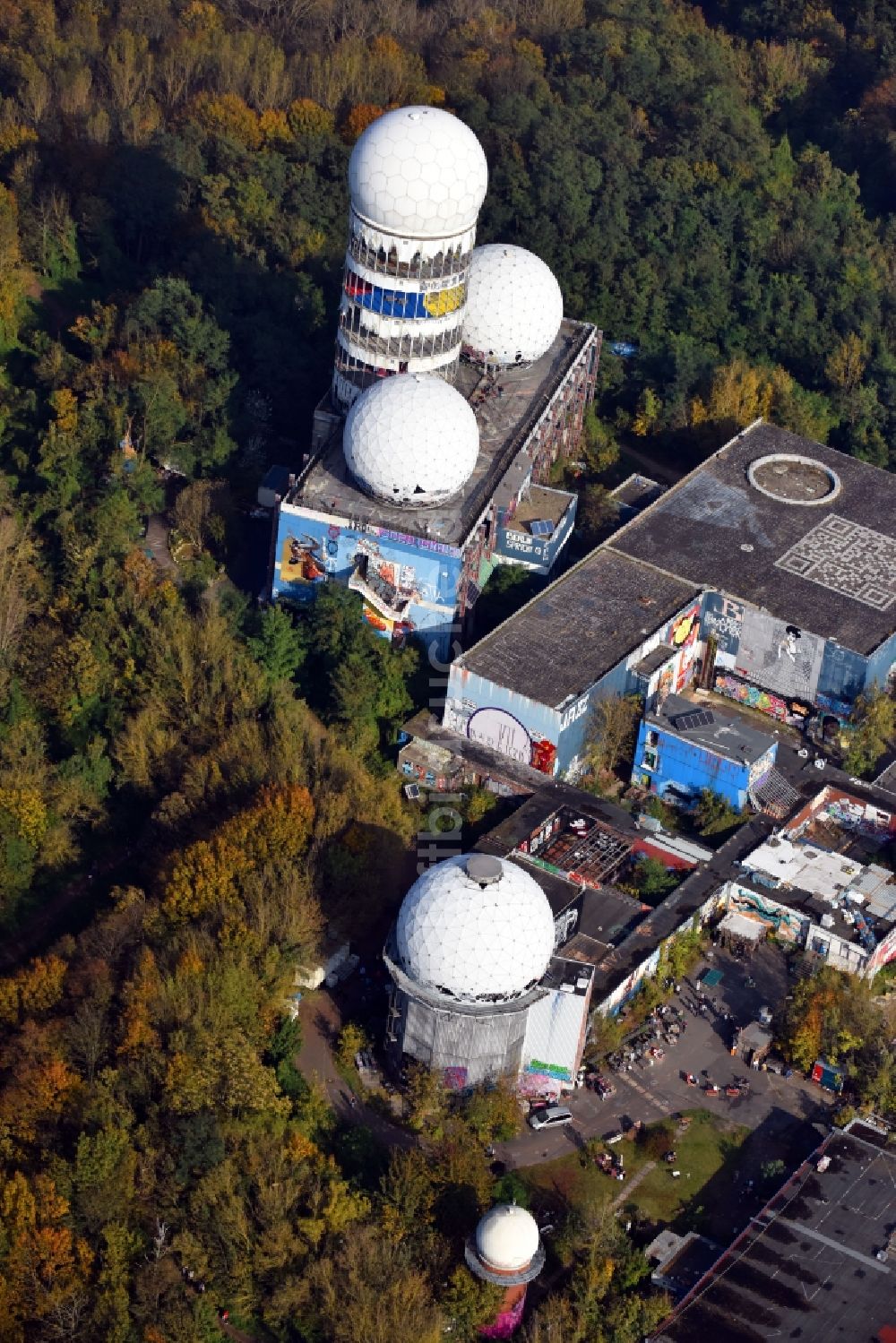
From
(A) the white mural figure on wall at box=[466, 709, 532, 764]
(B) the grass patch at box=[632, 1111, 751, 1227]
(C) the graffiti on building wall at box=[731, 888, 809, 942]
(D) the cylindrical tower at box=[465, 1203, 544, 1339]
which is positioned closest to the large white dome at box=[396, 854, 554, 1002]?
(B) the grass patch at box=[632, 1111, 751, 1227]

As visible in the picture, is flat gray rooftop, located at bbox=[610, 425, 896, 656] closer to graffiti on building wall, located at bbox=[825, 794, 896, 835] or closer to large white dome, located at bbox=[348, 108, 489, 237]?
graffiti on building wall, located at bbox=[825, 794, 896, 835]

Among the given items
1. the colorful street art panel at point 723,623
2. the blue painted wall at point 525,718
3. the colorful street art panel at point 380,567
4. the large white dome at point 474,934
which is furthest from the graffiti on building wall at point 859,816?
the large white dome at point 474,934

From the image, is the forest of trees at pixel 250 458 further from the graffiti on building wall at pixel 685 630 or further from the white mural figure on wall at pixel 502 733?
the graffiti on building wall at pixel 685 630

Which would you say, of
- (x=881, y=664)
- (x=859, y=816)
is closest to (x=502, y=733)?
(x=859, y=816)

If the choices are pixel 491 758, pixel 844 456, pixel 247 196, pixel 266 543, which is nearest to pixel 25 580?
pixel 266 543

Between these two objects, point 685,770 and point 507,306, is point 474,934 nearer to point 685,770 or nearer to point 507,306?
point 685,770

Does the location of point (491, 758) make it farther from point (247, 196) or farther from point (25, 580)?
point (247, 196)
